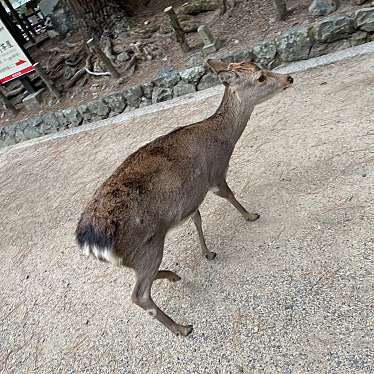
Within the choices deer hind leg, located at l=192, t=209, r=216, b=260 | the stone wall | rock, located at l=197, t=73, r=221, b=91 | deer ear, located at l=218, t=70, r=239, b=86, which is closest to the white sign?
the stone wall

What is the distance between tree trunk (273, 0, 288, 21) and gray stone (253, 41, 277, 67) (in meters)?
0.76

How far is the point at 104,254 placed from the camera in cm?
222

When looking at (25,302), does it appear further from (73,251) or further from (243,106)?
(243,106)

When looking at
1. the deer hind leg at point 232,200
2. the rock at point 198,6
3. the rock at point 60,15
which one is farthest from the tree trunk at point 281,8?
the rock at point 60,15

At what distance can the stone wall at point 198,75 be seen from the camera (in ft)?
15.6

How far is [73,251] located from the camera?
12.6 feet

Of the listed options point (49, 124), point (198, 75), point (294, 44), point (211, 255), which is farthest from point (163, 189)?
point (49, 124)

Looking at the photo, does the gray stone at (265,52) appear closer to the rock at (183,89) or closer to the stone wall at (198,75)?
the stone wall at (198,75)

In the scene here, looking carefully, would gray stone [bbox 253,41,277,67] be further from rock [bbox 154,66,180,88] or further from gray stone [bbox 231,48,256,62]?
rock [bbox 154,66,180,88]

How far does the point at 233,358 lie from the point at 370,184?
155 cm

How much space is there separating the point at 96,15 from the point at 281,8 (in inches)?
166

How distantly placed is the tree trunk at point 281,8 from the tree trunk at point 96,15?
3.87 meters

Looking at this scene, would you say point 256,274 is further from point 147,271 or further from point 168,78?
point 168,78

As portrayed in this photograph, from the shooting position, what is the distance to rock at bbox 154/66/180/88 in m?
5.93
